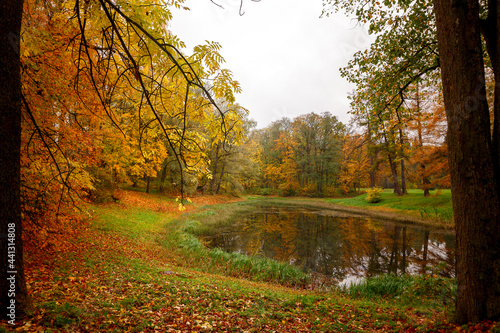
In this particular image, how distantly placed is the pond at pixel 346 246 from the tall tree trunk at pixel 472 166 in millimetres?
2510

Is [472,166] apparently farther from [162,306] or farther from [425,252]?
[425,252]

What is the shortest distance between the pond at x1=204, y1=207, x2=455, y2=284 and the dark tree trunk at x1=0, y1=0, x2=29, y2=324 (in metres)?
6.85

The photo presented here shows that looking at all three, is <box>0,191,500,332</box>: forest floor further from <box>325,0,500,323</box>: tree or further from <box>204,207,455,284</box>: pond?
<box>204,207,455,284</box>: pond

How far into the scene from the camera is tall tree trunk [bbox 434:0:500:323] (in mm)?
2650

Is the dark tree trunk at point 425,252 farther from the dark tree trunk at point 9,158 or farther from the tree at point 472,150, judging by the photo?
the dark tree trunk at point 9,158

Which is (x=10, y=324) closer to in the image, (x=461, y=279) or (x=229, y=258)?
(x=461, y=279)

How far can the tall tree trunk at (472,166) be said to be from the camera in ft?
8.70

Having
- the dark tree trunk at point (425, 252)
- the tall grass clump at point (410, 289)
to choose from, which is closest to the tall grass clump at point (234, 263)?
the tall grass clump at point (410, 289)

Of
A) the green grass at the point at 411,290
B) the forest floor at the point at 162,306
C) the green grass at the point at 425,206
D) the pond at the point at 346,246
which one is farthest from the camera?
the green grass at the point at 425,206

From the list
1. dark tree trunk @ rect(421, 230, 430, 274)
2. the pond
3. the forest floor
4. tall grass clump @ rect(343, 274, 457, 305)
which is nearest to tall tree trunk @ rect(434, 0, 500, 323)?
the forest floor

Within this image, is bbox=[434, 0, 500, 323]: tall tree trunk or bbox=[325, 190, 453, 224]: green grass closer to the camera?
bbox=[434, 0, 500, 323]: tall tree trunk

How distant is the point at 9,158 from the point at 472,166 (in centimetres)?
487

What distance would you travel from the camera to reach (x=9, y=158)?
211cm

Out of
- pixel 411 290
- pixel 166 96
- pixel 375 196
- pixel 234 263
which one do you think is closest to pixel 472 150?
Result: pixel 166 96
